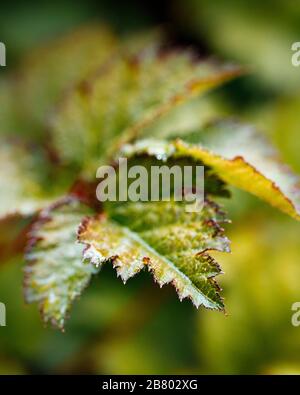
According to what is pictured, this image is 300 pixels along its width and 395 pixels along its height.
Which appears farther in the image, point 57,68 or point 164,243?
point 57,68

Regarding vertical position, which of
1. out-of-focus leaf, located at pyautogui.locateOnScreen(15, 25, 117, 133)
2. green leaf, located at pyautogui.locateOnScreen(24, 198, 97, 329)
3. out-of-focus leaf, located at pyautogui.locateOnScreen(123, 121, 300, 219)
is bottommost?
green leaf, located at pyautogui.locateOnScreen(24, 198, 97, 329)

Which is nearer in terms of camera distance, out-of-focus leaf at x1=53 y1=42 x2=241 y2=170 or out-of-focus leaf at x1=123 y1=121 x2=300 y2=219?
out-of-focus leaf at x1=123 y1=121 x2=300 y2=219

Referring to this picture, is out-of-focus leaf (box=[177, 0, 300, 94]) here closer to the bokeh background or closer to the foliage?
the bokeh background

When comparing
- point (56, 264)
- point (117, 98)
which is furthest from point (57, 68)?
point (56, 264)

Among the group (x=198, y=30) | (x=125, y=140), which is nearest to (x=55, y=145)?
(x=125, y=140)

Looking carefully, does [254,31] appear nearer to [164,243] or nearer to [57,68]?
[57,68]

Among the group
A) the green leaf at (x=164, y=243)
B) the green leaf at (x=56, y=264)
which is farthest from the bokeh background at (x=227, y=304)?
the green leaf at (x=164, y=243)

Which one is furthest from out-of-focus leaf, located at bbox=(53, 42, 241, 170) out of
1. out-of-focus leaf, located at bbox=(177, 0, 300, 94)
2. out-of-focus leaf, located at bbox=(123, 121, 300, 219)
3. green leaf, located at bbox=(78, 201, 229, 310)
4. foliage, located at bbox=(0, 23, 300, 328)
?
out-of-focus leaf, located at bbox=(177, 0, 300, 94)
